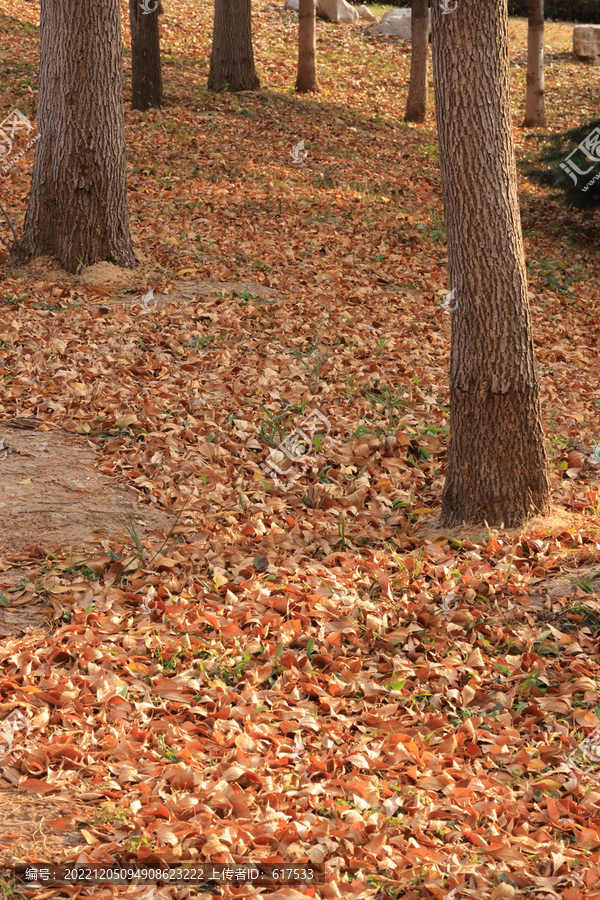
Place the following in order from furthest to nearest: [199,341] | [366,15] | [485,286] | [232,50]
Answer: [366,15] → [232,50] → [199,341] → [485,286]

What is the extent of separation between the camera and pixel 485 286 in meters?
4.37

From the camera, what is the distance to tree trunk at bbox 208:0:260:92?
1308 cm

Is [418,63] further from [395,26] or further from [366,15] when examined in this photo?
[366,15]

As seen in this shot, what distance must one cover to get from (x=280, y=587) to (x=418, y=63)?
1229 centimetres

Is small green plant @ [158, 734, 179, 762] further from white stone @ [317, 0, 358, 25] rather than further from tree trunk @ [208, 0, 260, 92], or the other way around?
white stone @ [317, 0, 358, 25]

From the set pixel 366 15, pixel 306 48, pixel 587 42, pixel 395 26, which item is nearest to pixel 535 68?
pixel 306 48

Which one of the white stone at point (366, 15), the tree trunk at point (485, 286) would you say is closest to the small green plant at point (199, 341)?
the tree trunk at point (485, 286)

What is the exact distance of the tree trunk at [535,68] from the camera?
45.4 ft

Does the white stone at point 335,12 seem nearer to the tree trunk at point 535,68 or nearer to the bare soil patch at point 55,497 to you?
the tree trunk at point 535,68

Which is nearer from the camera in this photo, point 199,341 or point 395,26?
point 199,341

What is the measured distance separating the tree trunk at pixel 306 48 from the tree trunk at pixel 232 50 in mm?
1073

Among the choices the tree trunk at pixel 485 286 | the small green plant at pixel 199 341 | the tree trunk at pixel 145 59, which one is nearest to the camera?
the tree trunk at pixel 485 286

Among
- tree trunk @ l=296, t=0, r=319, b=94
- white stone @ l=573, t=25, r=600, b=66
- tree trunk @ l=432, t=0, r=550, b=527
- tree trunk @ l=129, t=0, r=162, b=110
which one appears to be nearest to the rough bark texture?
tree trunk @ l=432, t=0, r=550, b=527

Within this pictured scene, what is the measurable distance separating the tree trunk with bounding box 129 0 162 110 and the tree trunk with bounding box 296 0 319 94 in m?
3.23
